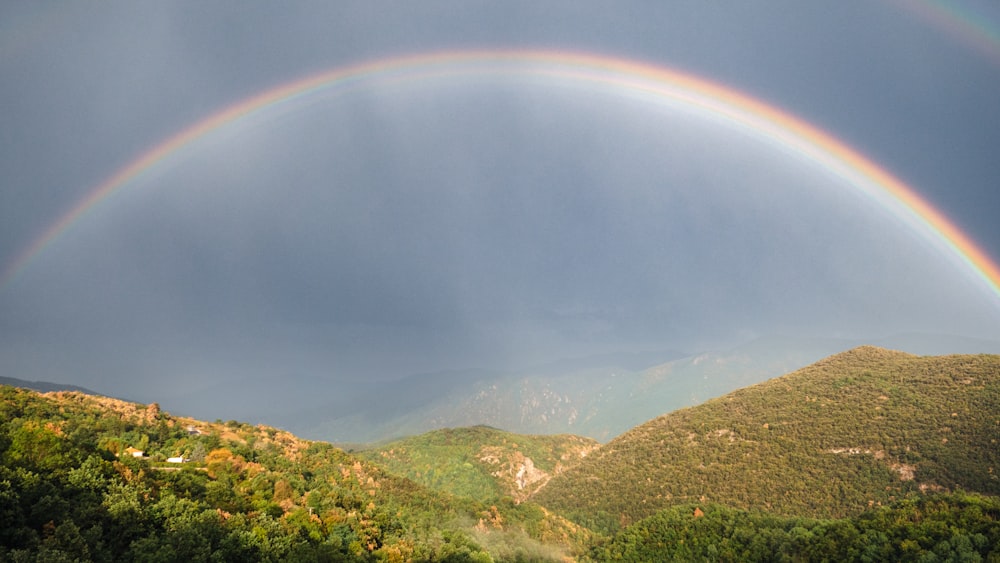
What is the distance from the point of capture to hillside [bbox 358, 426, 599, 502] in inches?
3644

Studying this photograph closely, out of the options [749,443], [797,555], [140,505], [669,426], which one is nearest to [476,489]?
[669,426]

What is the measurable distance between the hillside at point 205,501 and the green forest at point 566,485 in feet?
0.44

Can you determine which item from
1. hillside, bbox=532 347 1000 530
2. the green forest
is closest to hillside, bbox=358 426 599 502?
the green forest

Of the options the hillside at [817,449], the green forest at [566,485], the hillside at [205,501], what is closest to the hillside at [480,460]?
the green forest at [566,485]

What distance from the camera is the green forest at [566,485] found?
1891cm

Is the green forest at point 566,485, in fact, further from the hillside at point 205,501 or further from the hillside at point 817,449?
the hillside at point 817,449

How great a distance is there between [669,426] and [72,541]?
102 meters

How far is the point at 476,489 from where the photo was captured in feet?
297

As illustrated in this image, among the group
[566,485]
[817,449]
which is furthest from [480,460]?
[817,449]

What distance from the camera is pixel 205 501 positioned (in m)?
23.5

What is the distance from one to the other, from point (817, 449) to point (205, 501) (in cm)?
8625

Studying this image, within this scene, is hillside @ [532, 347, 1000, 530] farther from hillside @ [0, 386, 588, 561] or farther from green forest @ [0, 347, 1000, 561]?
hillside @ [0, 386, 588, 561]

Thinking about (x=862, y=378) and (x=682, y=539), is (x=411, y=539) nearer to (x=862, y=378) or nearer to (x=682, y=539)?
(x=682, y=539)

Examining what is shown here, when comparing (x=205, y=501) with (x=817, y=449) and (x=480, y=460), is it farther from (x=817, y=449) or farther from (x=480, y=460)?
(x=817, y=449)
